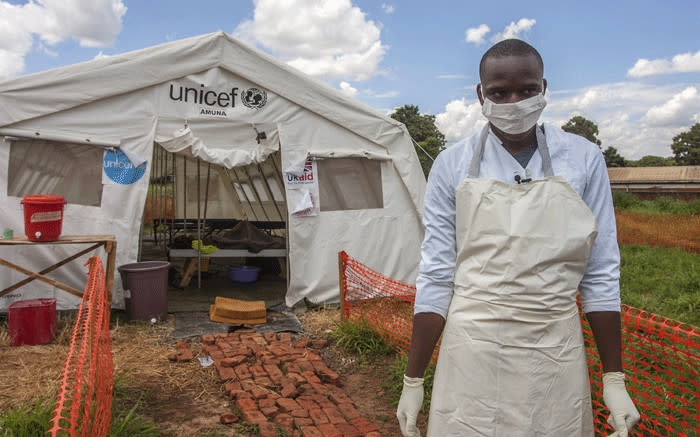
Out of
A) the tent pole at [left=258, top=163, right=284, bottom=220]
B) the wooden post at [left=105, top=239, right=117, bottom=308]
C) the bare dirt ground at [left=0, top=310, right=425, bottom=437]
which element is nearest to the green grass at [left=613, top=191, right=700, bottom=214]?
the tent pole at [left=258, top=163, right=284, bottom=220]

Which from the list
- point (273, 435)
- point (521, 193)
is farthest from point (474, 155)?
point (273, 435)

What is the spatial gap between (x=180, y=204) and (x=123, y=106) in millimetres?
8737

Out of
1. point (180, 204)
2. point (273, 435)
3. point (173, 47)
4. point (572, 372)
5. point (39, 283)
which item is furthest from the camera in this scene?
point (180, 204)

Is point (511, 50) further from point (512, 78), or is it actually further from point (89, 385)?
point (89, 385)

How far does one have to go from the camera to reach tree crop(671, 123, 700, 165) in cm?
3841

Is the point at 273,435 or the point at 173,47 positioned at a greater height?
the point at 173,47

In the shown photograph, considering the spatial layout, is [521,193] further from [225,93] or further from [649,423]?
[225,93]

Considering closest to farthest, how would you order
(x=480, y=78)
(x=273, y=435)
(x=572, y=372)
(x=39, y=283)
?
1. (x=572, y=372)
2. (x=480, y=78)
3. (x=273, y=435)
4. (x=39, y=283)

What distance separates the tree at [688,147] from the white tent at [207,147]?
40408 mm

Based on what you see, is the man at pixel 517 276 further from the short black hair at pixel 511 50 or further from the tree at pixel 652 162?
the tree at pixel 652 162

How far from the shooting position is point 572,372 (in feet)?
5.23

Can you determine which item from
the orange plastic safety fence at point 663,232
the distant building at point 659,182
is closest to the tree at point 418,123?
the distant building at point 659,182

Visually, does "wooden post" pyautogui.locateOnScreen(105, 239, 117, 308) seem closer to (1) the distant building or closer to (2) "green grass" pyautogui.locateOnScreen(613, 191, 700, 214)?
(2) "green grass" pyautogui.locateOnScreen(613, 191, 700, 214)

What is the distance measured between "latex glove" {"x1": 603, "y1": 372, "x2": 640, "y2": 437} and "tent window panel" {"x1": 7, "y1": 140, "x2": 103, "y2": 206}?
242 inches
